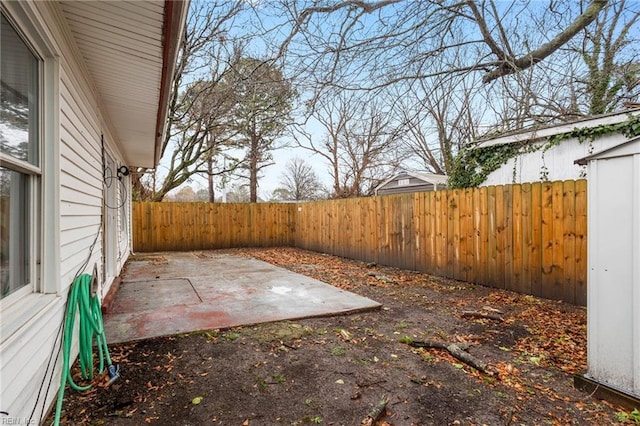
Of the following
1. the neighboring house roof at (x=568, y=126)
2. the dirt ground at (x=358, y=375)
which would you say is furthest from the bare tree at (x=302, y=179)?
the dirt ground at (x=358, y=375)

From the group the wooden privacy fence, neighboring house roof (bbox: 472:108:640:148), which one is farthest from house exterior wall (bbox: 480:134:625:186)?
the wooden privacy fence

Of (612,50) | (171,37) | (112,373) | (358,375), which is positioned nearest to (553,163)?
(612,50)

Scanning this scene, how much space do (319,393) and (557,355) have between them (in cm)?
209

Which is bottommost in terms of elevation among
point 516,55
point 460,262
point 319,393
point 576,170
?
point 319,393

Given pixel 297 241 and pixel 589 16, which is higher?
pixel 589 16

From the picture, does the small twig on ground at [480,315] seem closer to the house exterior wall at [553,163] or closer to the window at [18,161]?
the house exterior wall at [553,163]

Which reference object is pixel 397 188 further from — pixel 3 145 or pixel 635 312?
pixel 3 145

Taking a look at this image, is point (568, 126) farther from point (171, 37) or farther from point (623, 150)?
point (171, 37)

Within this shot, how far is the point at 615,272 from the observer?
2.14m

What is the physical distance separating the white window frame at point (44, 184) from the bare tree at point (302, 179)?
22895 mm

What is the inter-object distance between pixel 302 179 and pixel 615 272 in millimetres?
23634

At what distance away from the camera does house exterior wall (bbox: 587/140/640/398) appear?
2.05 metres

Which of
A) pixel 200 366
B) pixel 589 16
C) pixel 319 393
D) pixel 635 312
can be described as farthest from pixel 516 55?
pixel 200 366

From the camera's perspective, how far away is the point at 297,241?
12172 millimetres
